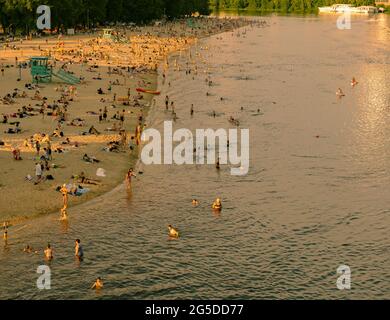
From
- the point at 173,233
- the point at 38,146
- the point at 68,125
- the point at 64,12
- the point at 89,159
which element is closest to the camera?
the point at 173,233

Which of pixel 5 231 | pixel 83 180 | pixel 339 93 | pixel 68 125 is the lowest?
pixel 5 231

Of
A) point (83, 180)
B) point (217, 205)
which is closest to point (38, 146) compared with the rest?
point (83, 180)

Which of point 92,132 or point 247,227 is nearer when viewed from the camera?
point 247,227

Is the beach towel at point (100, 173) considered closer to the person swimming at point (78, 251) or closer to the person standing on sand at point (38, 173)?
the person standing on sand at point (38, 173)

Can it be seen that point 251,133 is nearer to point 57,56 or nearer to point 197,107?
point 197,107

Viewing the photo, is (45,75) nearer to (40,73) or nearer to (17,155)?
(40,73)

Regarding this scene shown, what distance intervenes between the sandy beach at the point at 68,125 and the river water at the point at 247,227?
2371mm

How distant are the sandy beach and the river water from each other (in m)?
2.37

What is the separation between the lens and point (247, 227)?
41.3 m

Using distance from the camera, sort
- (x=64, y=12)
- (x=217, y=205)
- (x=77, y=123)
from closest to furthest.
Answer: (x=217, y=205) → (x=77, y=123) → (x=64, y=12)

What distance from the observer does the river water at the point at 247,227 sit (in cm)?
3325

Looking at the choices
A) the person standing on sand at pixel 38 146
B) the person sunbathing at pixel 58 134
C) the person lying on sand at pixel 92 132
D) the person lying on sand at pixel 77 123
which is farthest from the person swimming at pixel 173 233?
the person lying on sand at pixel 77 123

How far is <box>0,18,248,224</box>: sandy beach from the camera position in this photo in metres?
44.4

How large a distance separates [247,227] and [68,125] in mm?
28555
